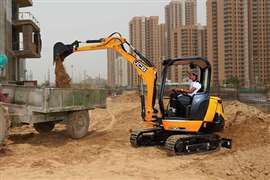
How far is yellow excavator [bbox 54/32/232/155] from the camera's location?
10.2 metres

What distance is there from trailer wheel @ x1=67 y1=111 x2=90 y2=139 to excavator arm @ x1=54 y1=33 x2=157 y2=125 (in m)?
1.78

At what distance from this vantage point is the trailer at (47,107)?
34.9 feet

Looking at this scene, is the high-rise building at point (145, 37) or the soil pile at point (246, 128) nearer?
the soil pile at point (246, 128)

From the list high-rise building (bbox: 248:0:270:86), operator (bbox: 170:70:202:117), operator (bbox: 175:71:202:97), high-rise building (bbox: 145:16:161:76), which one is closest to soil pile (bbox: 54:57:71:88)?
operator (bbox: 170:70:202:117)

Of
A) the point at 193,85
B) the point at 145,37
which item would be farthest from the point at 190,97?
the point at 145,37

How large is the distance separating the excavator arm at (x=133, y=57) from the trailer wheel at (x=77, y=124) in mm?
1783

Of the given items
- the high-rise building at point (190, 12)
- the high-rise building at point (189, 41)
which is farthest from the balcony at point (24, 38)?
the high-rise building at point (190, 12)

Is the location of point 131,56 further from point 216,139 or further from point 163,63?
point 216,139

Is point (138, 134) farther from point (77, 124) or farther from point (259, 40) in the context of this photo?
point (259, 40)

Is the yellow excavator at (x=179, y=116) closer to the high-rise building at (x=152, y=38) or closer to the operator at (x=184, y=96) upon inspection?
the operator at (x=184, y=96)

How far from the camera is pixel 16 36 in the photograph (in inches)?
1549

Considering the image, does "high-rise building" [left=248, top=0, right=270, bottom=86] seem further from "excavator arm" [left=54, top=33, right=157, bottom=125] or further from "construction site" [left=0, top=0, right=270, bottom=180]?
"excavator arm" [left=54, top=33, right=157, bottom=125]

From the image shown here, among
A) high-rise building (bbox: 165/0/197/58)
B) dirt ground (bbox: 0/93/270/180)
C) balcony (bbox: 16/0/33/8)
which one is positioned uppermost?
high-rise building (bbox: 165/0/197/58)

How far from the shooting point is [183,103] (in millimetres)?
10500
